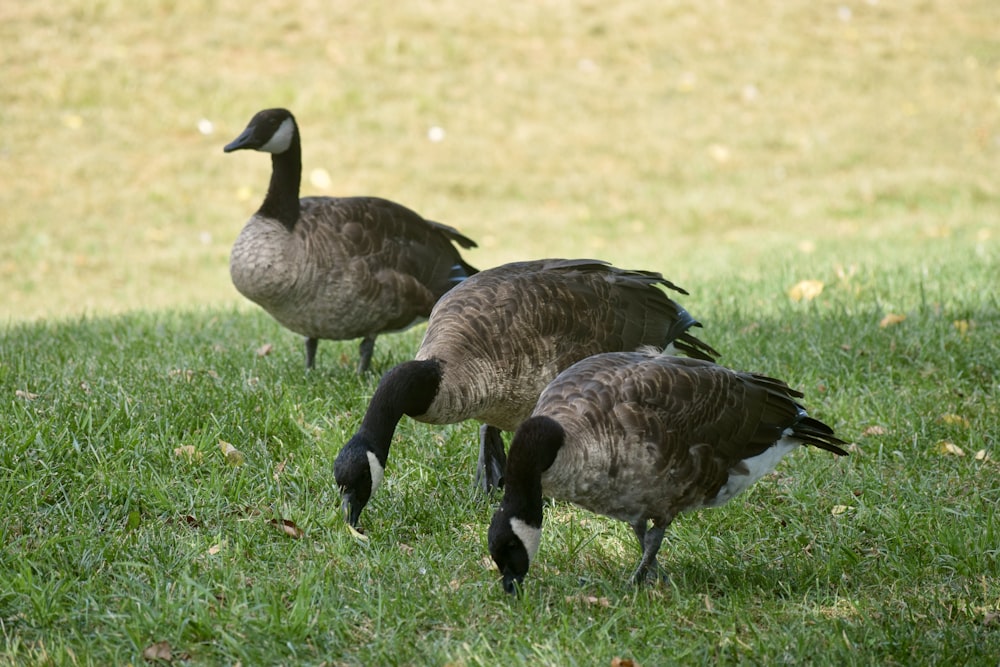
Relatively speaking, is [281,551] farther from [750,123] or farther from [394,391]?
[750,123]

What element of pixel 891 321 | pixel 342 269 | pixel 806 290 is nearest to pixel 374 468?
pixel 342 269

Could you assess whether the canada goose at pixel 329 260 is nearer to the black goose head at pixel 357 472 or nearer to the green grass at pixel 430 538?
the green grass at pixel 430 538

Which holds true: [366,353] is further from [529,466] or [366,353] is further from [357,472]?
[529,466]

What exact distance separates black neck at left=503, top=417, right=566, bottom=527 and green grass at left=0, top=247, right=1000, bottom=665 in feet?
1.18

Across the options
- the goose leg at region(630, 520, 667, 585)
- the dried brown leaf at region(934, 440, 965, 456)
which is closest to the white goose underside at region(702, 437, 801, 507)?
the goose leg at region(630, 520, 667, 585)

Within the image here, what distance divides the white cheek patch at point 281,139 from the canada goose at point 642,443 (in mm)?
3111

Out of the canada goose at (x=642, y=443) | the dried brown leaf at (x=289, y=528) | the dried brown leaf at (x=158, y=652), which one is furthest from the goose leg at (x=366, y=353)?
the dried brown leaf at (x=158, y=652)

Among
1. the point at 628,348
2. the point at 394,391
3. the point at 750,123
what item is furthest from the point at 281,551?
the point at 750,123

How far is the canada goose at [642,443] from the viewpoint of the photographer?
3977mm

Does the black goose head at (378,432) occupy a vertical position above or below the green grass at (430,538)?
above

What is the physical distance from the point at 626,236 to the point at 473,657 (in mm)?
10945

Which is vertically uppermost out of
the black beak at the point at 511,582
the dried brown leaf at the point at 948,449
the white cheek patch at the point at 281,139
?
the white cheek patch at the point at 281,139

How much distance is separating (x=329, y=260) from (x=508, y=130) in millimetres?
10411

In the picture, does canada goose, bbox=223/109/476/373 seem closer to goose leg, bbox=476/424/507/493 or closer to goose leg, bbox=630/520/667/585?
goose leg, bbox=476/424/507/493
